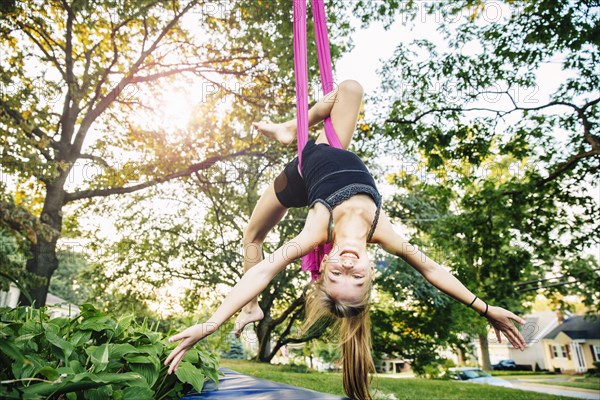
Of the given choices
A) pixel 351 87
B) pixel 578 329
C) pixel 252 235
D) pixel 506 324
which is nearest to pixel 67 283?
pixel 252 235

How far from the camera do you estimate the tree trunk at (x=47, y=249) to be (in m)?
5.81

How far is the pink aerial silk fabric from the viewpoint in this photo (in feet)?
7.46

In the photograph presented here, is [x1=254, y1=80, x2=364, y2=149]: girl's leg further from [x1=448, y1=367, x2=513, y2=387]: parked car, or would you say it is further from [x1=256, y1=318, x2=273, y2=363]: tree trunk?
[x1=448, y1=367, x2=513, y2=387]: parked car

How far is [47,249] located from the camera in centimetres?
591

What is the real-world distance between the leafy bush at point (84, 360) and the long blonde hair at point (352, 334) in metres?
0.70

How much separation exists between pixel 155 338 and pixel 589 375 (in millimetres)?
24865

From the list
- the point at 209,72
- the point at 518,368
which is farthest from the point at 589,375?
the point at 209,72

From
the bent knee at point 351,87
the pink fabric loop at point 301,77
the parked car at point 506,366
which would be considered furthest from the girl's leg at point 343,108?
the parked car at point 506,366

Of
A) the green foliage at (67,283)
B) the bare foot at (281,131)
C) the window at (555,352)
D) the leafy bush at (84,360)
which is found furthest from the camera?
the window at (555,352)

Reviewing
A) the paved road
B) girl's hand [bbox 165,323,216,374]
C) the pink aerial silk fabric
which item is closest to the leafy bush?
girl's hand [bbox 165,323,216,374]

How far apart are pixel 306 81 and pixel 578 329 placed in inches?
1248

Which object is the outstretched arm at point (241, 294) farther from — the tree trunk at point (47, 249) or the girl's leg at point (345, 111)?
the tree trunk at point (47, 249)

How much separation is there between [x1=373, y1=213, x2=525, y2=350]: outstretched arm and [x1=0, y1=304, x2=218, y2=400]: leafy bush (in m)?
1.15

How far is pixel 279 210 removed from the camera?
258cm
